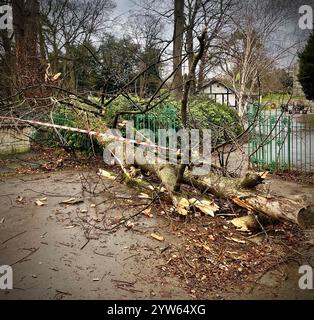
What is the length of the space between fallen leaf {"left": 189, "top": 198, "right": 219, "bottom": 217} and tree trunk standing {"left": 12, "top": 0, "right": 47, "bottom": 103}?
6.36 metres

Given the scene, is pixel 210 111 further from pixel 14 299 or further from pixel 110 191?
pixel 14 299

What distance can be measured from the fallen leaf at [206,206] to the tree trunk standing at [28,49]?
20.9ft

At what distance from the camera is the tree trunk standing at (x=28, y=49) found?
31.9 ft

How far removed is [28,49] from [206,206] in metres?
10.2

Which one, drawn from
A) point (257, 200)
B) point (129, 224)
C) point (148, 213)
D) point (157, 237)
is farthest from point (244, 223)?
point (129, 224)

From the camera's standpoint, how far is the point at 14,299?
2592mm

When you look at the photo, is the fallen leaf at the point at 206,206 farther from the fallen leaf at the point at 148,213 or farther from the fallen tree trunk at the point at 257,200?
the fallen leaf at the point at 148,213

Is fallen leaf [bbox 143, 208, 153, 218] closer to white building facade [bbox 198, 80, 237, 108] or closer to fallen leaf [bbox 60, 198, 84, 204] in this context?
fallen leaf [bbox 60, 198, 84, 204]

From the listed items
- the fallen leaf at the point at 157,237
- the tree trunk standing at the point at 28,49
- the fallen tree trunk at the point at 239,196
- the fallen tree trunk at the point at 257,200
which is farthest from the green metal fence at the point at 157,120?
the fallen leaf at the point at 157,237

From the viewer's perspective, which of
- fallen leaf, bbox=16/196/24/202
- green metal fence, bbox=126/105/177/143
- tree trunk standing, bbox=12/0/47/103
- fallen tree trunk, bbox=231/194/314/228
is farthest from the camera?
tree trunk standing, bbox=12/0/47/103

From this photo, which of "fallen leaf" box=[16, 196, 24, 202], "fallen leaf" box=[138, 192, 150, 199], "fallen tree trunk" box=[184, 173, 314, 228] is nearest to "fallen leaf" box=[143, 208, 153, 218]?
"fallen leaf" box=[138, 192, 150, 199]

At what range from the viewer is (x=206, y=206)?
4340mm

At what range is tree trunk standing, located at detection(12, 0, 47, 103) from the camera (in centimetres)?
971
